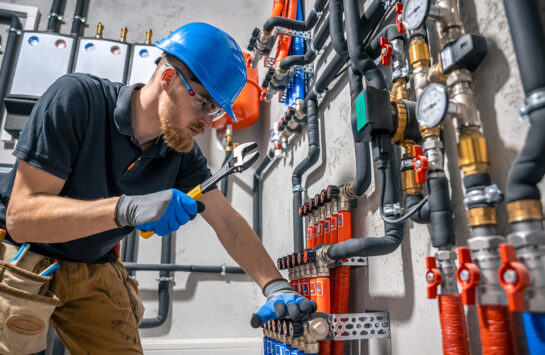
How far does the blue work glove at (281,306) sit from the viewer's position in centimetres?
90

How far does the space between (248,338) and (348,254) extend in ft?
4.68

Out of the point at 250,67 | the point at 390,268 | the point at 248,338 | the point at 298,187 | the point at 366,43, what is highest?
the point at 250,67

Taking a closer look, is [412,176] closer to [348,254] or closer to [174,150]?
[348,254]

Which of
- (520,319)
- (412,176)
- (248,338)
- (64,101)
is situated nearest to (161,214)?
(64,101)

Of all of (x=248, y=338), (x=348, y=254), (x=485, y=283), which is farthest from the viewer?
(x=248, y=338)

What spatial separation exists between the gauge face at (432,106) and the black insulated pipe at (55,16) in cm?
257

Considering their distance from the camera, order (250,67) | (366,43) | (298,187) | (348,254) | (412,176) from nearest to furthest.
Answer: (412,176) < (348,254) < (366,43) < (298,187) < (250,67)

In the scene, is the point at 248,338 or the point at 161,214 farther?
the point at 248,338

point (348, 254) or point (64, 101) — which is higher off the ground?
point (64, 101)

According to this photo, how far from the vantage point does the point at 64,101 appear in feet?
3.20

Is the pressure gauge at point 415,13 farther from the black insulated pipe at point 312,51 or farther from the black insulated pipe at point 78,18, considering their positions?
the black insulated pipe at point 78,18

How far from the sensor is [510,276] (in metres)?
0.51

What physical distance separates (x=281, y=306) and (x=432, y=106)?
57 cm

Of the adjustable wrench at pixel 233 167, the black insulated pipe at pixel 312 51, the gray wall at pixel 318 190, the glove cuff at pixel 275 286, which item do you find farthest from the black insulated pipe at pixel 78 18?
the glove cuff at pixel 275 286
